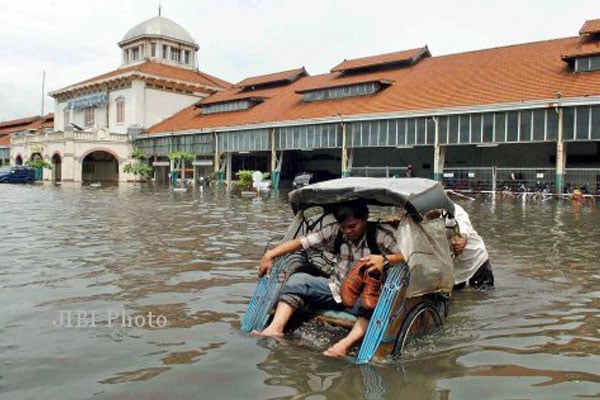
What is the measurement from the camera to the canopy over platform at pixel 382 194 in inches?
209

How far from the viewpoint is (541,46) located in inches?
1598

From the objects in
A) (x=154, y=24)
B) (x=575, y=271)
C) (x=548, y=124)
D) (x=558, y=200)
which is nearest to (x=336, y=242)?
(x=575, y=271)

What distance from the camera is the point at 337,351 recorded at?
4.80 meters

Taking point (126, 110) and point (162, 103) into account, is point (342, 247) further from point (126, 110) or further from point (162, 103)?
→ point (162, 103)

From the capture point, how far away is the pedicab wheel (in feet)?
16.3

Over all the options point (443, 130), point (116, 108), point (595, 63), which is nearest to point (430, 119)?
point (443, 130)

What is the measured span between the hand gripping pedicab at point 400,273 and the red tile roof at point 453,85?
28.0 meters

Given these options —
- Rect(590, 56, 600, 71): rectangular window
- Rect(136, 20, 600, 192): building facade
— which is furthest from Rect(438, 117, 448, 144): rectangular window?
Rect(590, 56, 600, 71): rectangular window

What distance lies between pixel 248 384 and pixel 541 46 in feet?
138

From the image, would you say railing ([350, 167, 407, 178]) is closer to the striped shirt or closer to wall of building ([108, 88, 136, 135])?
wall of building ([108, 88, 136, 135])

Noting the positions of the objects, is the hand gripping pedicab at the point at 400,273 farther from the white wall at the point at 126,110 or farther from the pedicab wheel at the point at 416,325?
the white wall at the point at 126,110

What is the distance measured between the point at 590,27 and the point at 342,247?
36477mm

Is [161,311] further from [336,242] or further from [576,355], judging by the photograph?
[576,355]

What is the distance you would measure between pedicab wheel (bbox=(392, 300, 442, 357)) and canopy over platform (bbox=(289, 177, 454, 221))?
844 millimetres
